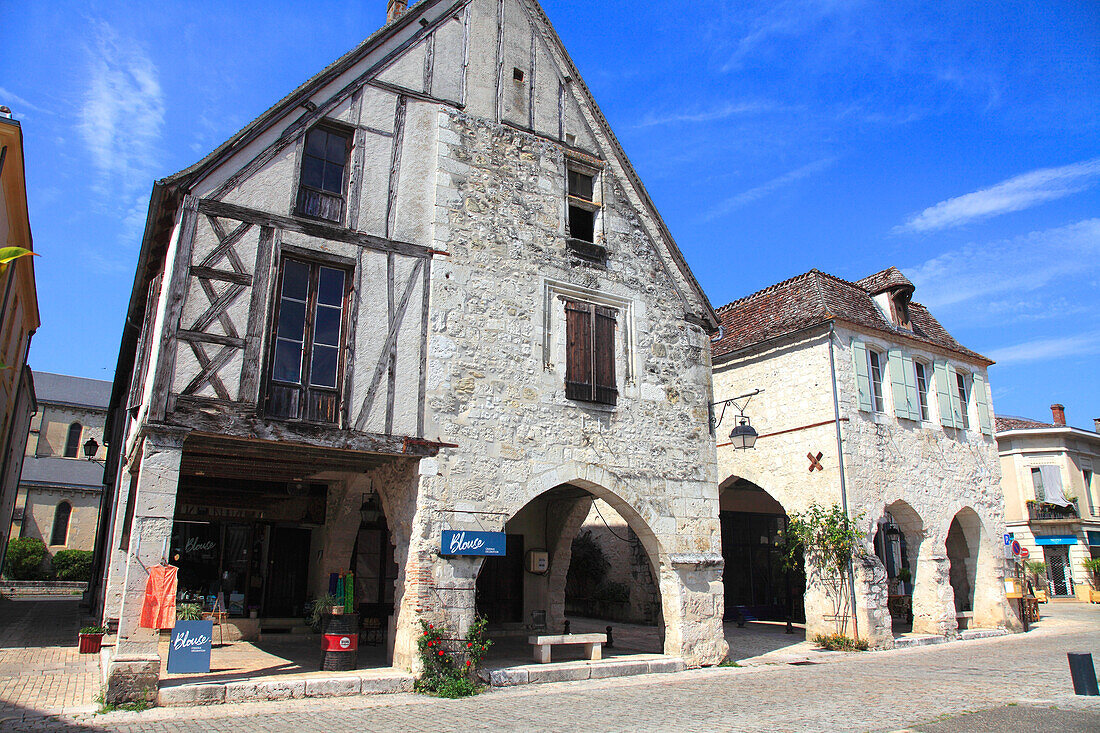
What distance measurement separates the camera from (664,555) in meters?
10.5

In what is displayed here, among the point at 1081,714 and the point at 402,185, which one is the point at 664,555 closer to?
the point at 1081,714

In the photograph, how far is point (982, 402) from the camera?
57.2ft

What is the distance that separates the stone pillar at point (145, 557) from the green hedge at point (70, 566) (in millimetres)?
26678

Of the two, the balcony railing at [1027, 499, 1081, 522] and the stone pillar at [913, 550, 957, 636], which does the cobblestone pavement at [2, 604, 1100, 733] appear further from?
the balcony railing at [1027, 499, 1081, 522]

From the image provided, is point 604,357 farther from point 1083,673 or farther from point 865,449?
point 1083,673

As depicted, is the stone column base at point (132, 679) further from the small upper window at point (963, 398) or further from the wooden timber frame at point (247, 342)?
the small upper window at point (963, 398)

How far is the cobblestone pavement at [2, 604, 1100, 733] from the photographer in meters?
6.42

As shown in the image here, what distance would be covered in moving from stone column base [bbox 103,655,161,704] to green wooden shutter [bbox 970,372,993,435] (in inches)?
693

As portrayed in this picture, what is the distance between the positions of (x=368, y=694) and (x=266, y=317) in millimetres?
4409

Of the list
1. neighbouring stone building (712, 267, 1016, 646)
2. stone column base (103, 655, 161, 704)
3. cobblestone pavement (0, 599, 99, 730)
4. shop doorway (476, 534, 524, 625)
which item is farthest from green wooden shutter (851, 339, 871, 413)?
cobblestone pavement (0, 599, 99, 730)

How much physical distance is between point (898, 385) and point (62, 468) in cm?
3545

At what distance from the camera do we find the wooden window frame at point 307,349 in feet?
26.7

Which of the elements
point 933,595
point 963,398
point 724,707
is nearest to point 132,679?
point 724,707

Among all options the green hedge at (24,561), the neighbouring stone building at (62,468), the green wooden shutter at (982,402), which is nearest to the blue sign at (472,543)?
the green wooden shutter at (982,402)
